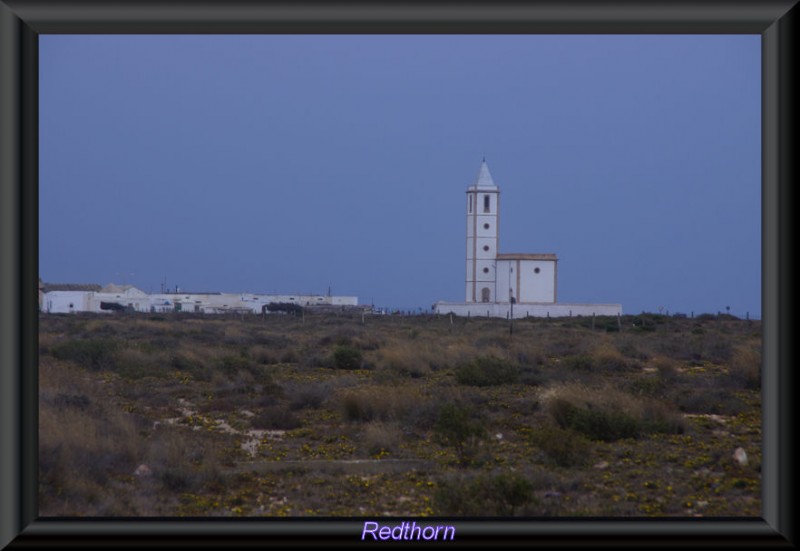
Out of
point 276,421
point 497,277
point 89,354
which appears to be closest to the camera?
point 276,421

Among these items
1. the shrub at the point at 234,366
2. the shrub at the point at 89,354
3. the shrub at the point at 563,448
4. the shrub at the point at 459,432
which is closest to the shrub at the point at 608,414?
the shrub at the point at 563,448

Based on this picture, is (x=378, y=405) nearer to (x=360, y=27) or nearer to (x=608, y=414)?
(x=608, y=414)

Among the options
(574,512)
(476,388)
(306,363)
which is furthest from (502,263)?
(574,512)

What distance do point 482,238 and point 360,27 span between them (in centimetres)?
4732

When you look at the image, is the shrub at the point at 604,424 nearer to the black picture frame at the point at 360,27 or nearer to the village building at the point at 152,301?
the black picture frame at the point at 360,27

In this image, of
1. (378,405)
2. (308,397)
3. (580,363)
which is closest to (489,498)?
(378,405)

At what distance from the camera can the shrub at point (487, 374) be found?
1288cm

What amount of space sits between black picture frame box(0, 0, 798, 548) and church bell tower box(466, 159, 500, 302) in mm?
46016

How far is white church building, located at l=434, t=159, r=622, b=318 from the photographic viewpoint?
44656 mm

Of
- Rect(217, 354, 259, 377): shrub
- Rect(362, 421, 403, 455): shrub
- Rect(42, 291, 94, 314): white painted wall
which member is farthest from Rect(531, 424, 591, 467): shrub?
Rect(42, 291, 94, 314): white painted wall

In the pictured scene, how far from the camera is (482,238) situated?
50188 millimetres

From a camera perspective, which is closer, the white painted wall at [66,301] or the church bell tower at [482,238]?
the church bell tower at [482,238]

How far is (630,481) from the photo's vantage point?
6848 mm

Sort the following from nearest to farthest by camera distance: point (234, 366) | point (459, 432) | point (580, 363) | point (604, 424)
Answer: point (459, 432)
point (604, 424)
point (234, 366)
point (580, 363)
